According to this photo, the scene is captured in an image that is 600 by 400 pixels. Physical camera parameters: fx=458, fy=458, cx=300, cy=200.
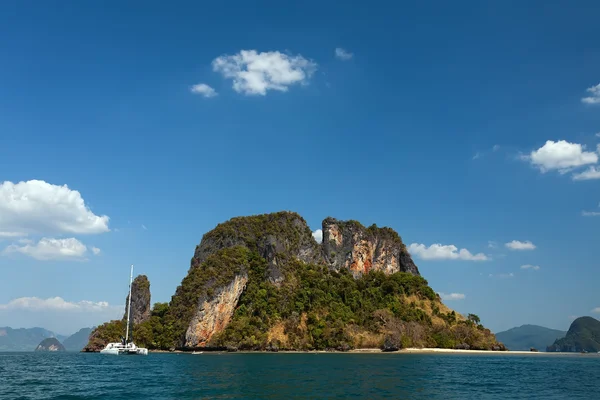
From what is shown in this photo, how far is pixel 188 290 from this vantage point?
150750 millimetres

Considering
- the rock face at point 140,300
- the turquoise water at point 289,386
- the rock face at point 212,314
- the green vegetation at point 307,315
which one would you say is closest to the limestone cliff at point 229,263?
the rock face at point 212,314

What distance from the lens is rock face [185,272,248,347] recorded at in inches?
5561

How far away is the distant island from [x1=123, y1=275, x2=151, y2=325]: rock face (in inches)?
14.0

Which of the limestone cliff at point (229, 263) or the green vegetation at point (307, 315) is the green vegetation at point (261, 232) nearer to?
the limestone cliff at point (229, 263)

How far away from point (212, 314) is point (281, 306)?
25.2 metres

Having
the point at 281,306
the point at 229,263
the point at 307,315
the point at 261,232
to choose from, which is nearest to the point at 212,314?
the point at 229,263

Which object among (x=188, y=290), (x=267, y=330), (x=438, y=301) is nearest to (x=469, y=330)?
(x=438, y=301)

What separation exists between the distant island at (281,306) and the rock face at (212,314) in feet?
1.02

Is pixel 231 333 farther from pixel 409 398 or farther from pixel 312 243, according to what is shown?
pixel 409 398

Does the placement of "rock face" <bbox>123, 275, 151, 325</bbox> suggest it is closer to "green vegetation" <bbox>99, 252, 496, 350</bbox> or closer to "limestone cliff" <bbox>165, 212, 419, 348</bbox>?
"green vegetation" <bbox>99, 252, 496, 350</bbox>

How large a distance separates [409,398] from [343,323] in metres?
115

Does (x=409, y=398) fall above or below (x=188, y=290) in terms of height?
below

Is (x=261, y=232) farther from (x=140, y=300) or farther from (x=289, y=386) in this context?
(x=289, y=386)

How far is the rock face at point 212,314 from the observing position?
463 feet
